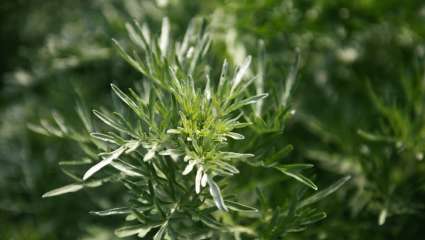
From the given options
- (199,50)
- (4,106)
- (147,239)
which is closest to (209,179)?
(199,50)

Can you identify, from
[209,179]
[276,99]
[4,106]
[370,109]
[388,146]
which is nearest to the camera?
[209,179]

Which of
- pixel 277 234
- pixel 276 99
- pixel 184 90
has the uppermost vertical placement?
pixel 184 90

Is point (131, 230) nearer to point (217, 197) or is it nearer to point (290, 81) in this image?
point (217, 197)

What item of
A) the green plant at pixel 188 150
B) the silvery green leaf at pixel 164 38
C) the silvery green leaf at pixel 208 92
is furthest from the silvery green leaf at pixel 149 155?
the silvery green leaf at pixel 164 38

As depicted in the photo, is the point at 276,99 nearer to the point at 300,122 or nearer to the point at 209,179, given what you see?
the point at 209,179

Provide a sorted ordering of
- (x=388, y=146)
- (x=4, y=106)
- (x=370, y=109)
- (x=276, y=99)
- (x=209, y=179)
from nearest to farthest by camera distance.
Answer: (x=209, y=179), (x=276, y=99), (x=388, y=146), (x=370, y=109), (x=4, y=106)

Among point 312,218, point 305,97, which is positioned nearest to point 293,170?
point 312,218

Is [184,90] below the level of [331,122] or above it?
above

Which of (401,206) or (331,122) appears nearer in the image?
(401,206)

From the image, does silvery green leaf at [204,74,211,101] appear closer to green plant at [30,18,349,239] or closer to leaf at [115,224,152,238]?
green plant at [30,18,349,239]
